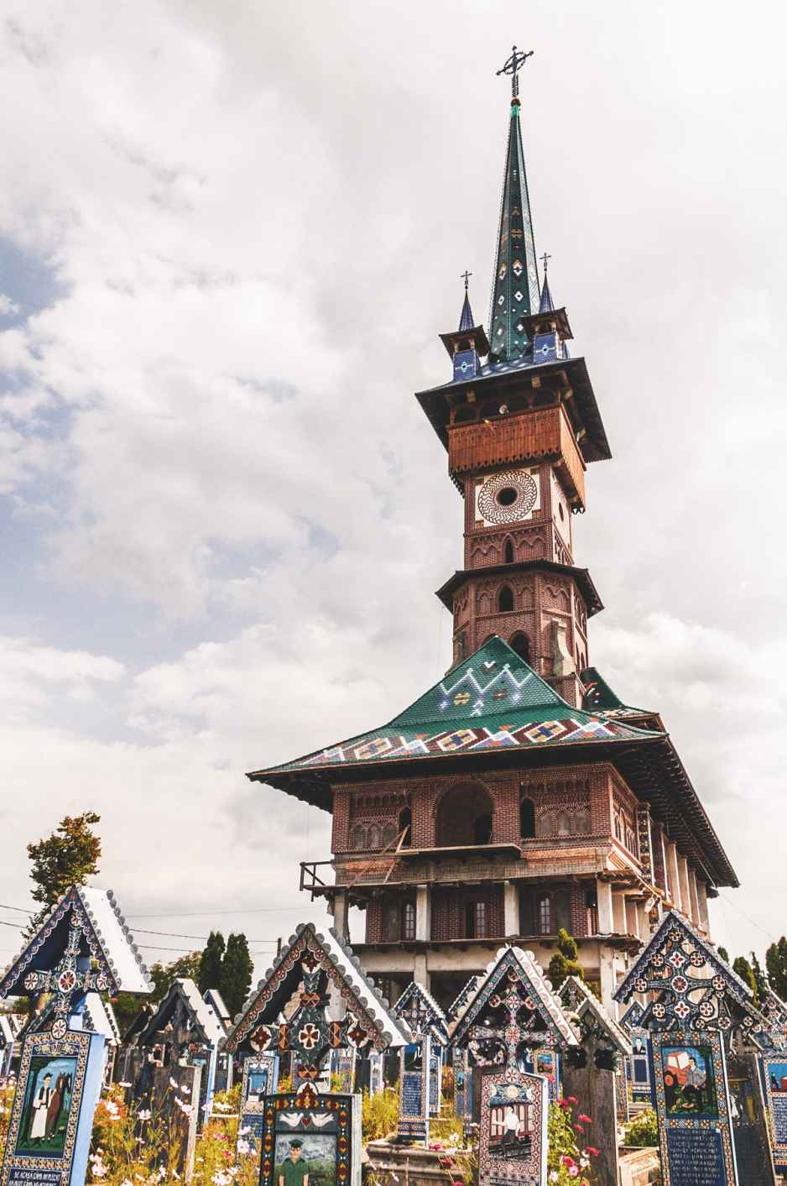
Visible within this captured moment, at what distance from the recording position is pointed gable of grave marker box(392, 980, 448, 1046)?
65.4 feet

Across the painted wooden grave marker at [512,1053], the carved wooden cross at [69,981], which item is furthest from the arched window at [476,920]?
the carved wooden cross at [69,981]

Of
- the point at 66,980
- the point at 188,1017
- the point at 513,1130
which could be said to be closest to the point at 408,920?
the point at 188,1017

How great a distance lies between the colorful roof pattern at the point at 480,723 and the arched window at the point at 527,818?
2.38 meters

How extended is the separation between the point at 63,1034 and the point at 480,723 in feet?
85.4

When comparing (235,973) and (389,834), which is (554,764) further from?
(235,973)

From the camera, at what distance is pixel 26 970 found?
11.1 meters

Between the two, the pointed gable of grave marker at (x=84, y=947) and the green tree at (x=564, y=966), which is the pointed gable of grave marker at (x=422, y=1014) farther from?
the pointed gable of grave marker at (x=84, y=947)

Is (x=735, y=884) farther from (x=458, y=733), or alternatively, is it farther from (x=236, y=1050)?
(x=236, y=1050)

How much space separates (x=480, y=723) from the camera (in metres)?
35.5

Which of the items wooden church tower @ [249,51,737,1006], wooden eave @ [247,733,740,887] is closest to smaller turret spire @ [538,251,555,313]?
wooden church tower @ [249,51,737,1006]

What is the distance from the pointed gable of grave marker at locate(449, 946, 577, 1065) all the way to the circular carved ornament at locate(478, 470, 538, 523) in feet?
107

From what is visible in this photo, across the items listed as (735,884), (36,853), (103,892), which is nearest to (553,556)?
(36,853)

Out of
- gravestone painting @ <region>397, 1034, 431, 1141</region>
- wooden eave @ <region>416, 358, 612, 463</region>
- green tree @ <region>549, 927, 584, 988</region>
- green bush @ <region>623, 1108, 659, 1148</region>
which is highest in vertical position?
wooden eave @ <region>416, 358, 612, 463</region>

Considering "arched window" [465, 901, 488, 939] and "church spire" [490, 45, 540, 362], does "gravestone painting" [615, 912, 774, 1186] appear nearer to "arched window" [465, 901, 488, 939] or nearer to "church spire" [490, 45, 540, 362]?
"arched window" [465, 901, 488, 939]
